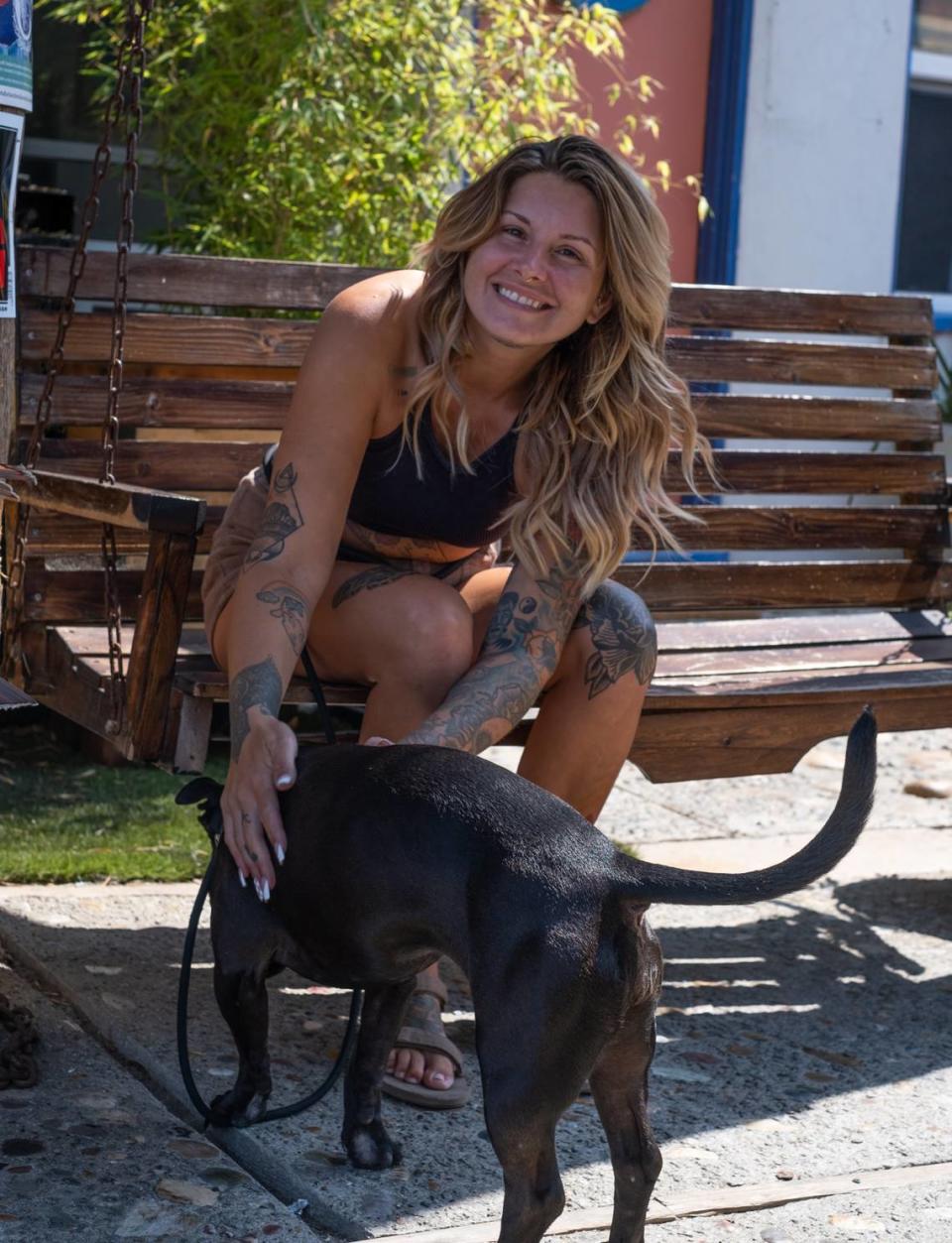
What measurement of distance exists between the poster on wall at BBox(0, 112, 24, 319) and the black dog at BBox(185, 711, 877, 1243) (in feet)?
4.07

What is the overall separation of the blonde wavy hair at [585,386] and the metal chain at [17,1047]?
3.88 ft

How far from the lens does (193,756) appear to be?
9.72 ft

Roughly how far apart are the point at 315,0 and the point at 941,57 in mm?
3974

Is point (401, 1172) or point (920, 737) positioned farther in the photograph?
point (920, 737)

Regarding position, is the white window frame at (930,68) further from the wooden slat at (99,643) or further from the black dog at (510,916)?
the black dog at (510,916)

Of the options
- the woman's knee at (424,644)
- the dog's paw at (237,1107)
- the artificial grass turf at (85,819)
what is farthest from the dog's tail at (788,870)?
the artificial grass turf at (85,819)

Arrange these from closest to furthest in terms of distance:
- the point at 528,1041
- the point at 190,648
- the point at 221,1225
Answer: the point at 528,1041 → the point at 221,1225 → the point at 190,648

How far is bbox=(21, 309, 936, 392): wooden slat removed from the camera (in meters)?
3.63

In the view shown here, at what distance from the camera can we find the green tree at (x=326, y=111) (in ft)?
17.3

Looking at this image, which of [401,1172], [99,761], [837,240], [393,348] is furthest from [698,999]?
[837,240]

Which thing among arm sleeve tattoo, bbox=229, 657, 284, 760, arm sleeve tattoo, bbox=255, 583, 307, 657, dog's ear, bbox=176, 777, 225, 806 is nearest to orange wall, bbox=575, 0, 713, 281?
arm sleeve tattoo, bbox=255, 583, 307, 657

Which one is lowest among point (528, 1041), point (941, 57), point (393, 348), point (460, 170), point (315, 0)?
point (528, 1041)

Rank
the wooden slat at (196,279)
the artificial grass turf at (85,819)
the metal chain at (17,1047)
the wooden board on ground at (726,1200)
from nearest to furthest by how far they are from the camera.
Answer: the wooden board on ground at (726,1200) → the metal chain at (17,1047) → the wooden slat at (196,279) → the artificial grass turf at (85,819)

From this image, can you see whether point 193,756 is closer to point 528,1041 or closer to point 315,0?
point 528,1041
